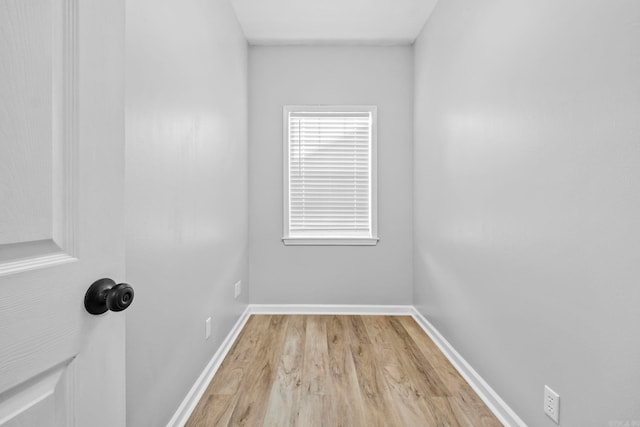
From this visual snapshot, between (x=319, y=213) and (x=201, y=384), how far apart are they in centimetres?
192

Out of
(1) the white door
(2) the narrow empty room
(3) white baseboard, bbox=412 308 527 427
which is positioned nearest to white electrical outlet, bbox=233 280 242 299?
(2) the narrow empty room

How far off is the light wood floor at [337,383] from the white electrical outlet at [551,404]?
388 mm

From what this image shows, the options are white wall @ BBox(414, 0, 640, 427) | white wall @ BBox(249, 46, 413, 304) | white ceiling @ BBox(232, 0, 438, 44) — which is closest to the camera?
white wall @ BBox(414, 0, 640, 427)

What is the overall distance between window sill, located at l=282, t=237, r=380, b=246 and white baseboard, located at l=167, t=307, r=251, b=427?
966 mm

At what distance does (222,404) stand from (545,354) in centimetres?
159

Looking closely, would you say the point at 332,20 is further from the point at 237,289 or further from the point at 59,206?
the point at 59,206

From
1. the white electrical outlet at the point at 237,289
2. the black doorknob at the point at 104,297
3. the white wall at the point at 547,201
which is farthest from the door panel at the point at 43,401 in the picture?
the white electrical outlet at the point at 237,289

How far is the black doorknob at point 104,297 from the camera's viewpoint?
0.64m

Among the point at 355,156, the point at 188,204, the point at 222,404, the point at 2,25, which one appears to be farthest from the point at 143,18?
the point at 355,156

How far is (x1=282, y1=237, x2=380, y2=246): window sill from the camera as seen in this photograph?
3.45 meters

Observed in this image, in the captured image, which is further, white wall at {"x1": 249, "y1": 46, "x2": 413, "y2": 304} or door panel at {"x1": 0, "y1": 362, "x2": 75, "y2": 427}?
white wall at {"x1": 249, "y1": 46, "x2": 413, "y2": 304}

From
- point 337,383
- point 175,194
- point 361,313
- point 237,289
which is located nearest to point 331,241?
point 361,313

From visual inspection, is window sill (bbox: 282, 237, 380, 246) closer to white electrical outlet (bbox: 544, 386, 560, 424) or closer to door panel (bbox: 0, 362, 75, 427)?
white electrical outlet (bbox: 544, 386, 560, 424)

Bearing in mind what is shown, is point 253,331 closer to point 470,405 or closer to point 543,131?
point 470,405
